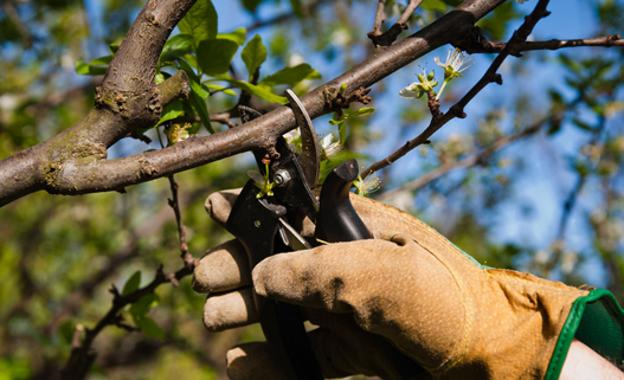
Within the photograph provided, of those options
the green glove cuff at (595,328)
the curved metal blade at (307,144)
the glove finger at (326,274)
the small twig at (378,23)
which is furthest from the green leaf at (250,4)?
the green glove cuff at (595,328)

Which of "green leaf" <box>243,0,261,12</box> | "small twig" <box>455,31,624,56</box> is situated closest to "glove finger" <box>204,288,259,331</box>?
"small twig" <box>455,31,624,56</box>

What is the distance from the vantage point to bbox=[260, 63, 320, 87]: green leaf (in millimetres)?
1357

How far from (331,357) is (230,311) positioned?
0.23 m

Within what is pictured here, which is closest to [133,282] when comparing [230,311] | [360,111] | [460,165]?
[230,311]

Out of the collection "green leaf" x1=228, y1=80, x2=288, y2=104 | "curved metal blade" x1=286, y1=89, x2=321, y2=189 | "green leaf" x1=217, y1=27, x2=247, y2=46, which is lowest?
"curved metal blade" x1=286, y1=89, x2=321, y2=189

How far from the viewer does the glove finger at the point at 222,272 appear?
1.26 m

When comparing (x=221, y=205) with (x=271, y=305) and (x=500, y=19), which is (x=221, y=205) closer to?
(x=271, y=305)

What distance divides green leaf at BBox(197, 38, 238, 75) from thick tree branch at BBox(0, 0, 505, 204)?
20 centimetres

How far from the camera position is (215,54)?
127cm

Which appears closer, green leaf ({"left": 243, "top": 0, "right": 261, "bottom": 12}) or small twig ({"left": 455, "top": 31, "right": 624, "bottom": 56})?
small twig ({"left": 455, "top": 31, "right": 624, "bottom": 56})

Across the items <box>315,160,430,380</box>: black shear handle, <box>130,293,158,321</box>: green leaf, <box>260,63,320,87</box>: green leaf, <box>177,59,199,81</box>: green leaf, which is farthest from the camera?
<box>130,293,158,321</box>: green leaf

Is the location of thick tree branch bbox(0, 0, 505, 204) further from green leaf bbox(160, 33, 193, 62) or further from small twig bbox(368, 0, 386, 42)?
green leaf bbox(160, 33, 193, 62)

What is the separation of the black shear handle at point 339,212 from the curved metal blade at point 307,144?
65mm

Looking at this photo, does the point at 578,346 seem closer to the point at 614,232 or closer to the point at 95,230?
the point at 95,230
